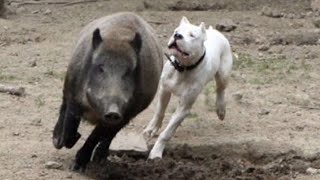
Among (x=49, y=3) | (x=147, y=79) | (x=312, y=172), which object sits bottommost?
(x=49, y=3)

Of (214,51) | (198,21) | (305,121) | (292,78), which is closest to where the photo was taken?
(214,51)

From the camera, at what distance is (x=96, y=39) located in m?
6.18

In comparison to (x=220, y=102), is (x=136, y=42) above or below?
above

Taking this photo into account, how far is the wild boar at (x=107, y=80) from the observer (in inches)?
238

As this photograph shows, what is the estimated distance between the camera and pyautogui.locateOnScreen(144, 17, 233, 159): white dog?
23.4 ft

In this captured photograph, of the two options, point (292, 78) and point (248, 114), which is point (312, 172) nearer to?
point (248, 114)

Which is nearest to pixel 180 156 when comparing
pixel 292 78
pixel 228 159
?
pixel 228 159

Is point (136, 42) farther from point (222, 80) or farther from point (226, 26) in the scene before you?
point (226, 26)

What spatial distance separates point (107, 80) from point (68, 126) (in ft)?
2.36

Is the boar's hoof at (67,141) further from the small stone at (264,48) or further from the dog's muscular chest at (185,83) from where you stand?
the small stone at (264,48)

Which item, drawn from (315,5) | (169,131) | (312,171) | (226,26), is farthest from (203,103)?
(315,5)

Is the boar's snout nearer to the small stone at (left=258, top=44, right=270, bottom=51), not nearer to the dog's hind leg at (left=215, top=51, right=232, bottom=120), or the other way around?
the dog's hind leg at (left=215, top=51, right=232, bottom=120)

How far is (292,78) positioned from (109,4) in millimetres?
5050

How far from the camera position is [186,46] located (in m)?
7.09
